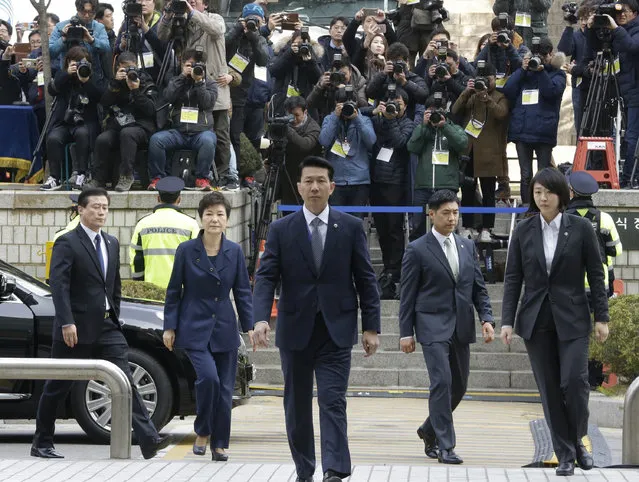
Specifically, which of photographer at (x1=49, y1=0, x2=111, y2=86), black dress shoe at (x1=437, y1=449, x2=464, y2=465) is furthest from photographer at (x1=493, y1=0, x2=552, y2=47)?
black dress shoe at (x1=437, y1=449, x2=464, y2=465)

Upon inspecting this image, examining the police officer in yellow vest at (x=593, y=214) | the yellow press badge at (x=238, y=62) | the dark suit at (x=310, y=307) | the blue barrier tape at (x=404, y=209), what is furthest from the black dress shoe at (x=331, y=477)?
the yellow press badge at (x=238, y=62)

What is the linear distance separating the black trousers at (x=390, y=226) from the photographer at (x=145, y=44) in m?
2.83

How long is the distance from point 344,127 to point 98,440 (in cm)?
629

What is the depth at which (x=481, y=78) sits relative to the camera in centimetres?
1753

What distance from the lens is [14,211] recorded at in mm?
17625

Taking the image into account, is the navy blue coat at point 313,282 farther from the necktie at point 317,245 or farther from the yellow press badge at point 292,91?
the yellow press badge at point 292,91

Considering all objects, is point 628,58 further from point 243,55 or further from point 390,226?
point 243,55

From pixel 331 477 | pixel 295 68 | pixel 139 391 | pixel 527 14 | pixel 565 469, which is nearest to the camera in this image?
pixel 331 477

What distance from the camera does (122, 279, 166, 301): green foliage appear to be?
45.4 ft

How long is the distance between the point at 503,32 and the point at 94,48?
4.65m

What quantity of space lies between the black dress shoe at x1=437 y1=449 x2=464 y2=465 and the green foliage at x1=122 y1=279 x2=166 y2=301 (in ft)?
12.3

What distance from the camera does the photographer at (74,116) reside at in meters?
17.5

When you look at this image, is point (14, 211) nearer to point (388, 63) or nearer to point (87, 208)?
point (388, 63)

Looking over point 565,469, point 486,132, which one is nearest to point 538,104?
point 486,132
